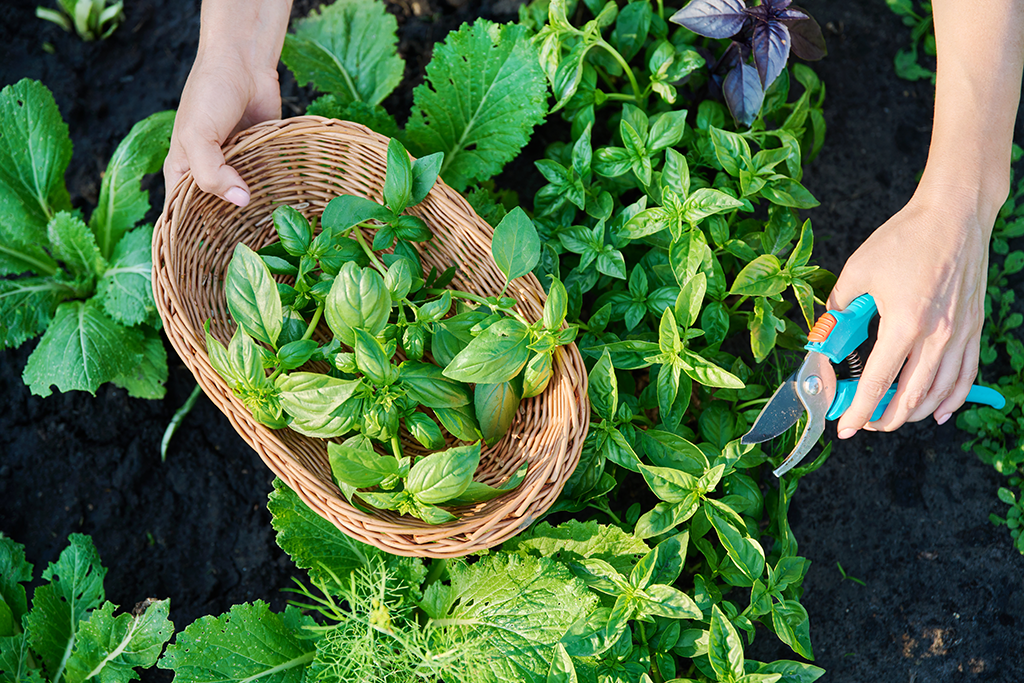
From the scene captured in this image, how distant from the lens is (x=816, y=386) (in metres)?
1.23

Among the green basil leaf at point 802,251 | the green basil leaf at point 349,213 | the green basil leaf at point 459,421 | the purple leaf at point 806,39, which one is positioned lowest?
the green basil leaf at point 459,421

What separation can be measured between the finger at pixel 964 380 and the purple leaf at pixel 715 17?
0.77 metres

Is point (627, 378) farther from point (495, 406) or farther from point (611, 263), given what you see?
point (495, 406)

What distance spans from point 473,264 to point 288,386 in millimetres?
456

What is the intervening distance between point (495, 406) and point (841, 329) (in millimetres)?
626

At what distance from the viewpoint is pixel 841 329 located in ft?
3.97

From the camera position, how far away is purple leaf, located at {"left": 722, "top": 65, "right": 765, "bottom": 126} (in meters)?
1.45

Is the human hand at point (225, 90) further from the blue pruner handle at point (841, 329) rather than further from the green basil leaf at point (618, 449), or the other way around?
the blue pruner handle at point (841, 329)

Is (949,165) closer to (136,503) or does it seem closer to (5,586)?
(136,503)

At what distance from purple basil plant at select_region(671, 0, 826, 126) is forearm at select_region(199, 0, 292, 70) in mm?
847

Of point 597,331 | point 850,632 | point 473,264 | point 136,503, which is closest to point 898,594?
point 850,632

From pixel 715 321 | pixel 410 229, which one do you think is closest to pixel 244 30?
pixel 410 229

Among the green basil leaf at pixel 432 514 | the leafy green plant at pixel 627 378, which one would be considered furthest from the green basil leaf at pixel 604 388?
the green basil leaf at pixel 432 514

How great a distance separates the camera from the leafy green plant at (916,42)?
189 centimetres
